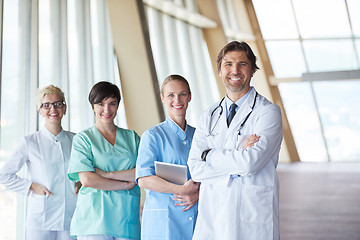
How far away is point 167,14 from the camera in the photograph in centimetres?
708

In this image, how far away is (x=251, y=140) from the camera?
1.78 m

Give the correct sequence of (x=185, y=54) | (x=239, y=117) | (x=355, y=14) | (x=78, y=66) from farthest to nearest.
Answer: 1. (x=355, y=14)
2. (x=185, y=54)
3. (x=78, y=66)
4. (x=239, y=117)

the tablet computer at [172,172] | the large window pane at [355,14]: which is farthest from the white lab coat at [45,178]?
the large window pane at [355,14]

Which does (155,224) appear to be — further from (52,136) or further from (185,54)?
(185,54)

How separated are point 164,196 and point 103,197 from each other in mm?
417

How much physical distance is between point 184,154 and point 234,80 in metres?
0.50

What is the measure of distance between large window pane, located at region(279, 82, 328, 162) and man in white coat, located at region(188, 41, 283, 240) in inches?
471

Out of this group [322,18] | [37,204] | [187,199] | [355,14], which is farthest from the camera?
[322,18]

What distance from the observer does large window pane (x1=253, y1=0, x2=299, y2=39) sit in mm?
13211

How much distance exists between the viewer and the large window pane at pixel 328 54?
12969 mm

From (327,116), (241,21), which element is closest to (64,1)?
(241,21)

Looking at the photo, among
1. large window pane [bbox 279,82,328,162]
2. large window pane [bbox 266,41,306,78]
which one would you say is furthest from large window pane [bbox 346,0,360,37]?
large window pane [bbox 279,82,328,162]

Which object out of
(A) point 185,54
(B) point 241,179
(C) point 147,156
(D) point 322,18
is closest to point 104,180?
(C) point 147,156

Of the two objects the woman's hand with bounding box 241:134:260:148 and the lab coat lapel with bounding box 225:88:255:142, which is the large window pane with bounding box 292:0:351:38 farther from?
the woman's hand with bounding box 241:134:260:148
